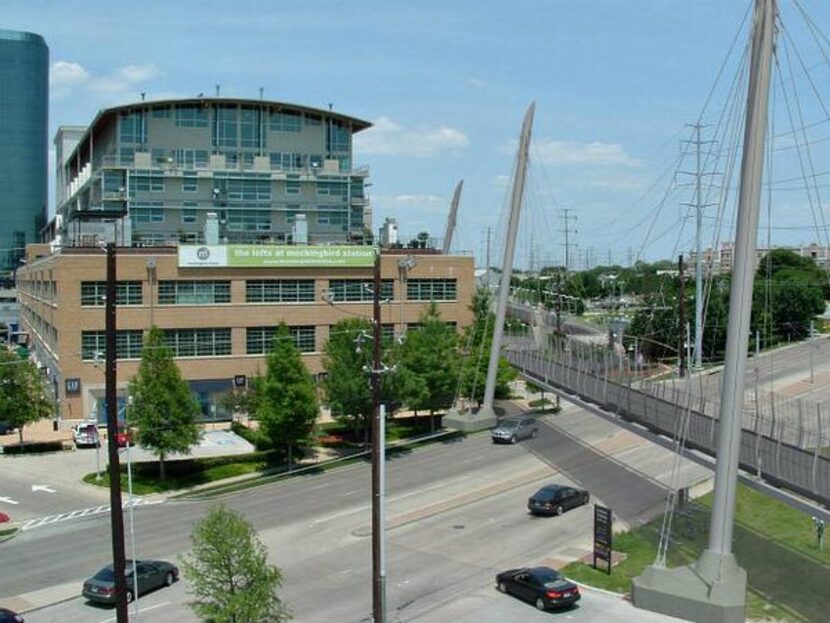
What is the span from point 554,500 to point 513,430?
46.3 ft

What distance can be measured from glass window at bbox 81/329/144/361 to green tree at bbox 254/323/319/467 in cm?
1553

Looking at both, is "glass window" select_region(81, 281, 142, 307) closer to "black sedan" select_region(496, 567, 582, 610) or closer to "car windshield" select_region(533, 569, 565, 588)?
"black sedan" select_region(496, 567, 582, 610)

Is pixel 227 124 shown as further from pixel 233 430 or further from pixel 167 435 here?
pixel 167 435

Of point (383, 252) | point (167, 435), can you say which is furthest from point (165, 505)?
point (383, 252)

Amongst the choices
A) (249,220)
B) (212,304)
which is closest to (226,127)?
(249,220)

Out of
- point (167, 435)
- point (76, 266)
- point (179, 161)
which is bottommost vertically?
point (167, 435)

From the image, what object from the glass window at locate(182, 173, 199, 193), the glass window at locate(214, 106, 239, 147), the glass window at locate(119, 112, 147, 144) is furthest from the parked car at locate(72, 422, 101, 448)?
the glass window at locate(214, 106, 239, 147)

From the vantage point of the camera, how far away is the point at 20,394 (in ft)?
148

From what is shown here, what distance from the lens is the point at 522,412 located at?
5703cm

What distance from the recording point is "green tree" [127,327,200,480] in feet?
124

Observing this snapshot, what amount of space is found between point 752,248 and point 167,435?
24.2m

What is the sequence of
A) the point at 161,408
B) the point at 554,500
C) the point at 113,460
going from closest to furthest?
the point at 113,460, the point at 554,500, the point at 161,408

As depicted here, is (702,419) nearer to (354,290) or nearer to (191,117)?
(354,290)

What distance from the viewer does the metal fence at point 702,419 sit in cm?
2339
